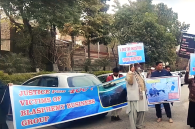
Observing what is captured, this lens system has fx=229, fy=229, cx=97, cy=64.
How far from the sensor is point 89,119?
690 cm

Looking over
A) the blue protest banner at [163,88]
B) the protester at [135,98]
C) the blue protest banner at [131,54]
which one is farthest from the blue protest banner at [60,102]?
the protester at [135,98]

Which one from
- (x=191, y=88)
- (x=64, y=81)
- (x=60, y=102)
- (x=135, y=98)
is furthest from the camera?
(x=64, y=81)

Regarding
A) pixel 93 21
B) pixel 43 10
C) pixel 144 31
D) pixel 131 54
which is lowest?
pixel 131 54

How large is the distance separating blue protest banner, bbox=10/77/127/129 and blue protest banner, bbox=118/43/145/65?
0.63 metres

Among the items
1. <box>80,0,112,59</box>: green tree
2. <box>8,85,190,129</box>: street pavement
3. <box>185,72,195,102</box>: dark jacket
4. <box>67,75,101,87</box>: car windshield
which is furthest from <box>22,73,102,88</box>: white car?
<box>80,0,112,59</box>: green tree

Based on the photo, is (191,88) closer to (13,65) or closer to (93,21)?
(13,65)

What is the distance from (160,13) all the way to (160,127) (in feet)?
93.6

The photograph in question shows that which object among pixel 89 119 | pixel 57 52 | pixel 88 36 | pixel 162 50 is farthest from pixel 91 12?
pixel 89 119

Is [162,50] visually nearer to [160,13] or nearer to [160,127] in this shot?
[160,13]

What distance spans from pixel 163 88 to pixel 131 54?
136cm

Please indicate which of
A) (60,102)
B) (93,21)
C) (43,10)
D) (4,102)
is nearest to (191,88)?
(60,102)

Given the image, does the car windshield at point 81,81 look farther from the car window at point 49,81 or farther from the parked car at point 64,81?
the car window at point 49,81

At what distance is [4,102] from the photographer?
4.46 metres

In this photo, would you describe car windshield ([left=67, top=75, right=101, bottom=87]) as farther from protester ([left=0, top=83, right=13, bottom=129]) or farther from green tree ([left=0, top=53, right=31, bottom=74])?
green tree ([left=0, top=53, right=31, bottom=74])
